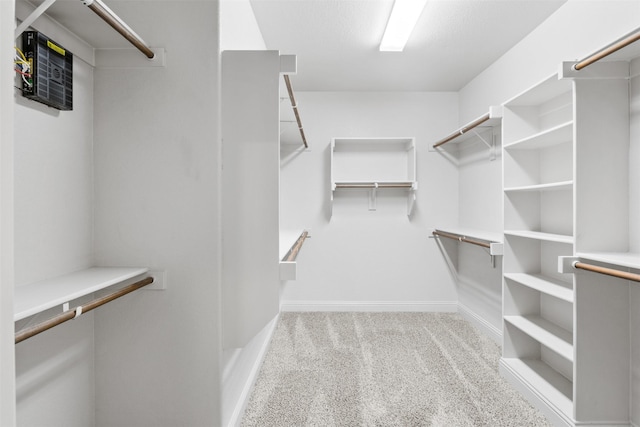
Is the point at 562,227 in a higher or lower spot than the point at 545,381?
higher

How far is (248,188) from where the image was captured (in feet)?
4.83

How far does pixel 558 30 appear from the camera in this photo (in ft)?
6.95

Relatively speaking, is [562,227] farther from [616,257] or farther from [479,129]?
[479,129]

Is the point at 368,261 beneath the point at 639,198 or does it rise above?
beneath

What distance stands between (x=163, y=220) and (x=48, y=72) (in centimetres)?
61

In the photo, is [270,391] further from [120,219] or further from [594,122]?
[594,122]

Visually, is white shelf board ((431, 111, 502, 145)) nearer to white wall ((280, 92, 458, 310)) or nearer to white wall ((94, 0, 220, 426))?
white wall ((280, 92, 458, 310))

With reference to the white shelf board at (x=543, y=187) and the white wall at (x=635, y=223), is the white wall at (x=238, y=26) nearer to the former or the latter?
the white shelf board at (x=543, y=187)

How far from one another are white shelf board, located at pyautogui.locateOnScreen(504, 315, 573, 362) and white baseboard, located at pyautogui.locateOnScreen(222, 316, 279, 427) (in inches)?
64.4

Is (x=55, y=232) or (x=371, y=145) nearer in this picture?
(x=55, y=232)

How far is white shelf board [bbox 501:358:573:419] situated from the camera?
1.74m

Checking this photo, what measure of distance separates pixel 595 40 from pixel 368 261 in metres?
2.52

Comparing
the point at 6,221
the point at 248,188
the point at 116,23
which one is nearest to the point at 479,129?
the point at 248,188

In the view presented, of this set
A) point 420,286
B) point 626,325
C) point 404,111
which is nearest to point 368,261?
point 420,286
